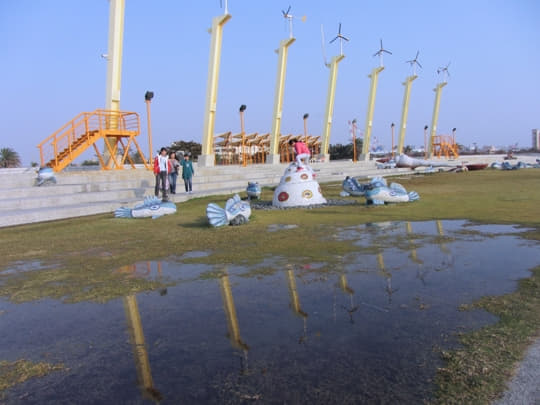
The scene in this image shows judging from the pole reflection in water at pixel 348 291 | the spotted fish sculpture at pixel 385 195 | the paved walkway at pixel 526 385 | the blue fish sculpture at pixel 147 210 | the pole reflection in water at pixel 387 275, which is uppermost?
the spotted fish sculpture at pixel 385 195

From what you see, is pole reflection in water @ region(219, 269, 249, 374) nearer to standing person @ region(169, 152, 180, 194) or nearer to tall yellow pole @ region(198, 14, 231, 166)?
standing person @ region(169, 152, 180, 194)

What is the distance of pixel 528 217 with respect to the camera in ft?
Result: 25.4

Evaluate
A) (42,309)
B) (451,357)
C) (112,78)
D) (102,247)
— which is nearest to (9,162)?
(112,78)

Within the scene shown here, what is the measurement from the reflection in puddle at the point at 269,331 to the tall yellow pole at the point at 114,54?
15.6 m

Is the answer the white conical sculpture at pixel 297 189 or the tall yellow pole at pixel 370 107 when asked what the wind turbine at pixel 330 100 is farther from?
the white conical sculpture at pixel 297 189

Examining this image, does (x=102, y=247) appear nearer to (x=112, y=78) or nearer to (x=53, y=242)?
(x=53, y=242)

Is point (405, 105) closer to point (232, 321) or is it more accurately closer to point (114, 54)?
point (114, 54)

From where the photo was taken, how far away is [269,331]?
10.4 feet

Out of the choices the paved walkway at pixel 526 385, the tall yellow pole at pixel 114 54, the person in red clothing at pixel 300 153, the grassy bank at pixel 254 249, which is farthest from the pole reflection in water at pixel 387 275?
the tall yellow pole at pixel 114 54

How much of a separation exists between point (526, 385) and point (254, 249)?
13.2 feet

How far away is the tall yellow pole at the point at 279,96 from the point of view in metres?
31.8

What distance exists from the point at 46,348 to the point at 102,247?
12.1ft

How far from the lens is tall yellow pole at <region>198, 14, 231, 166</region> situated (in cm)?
2478

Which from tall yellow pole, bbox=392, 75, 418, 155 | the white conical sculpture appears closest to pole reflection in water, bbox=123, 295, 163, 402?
the white conical sculpture
